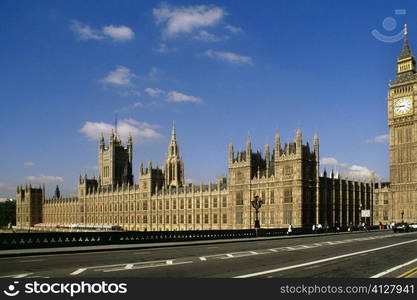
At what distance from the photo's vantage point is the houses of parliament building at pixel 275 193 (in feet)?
250

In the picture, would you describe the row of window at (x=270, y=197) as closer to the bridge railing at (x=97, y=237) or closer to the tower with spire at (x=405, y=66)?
the bridge railing at (x=97, y=237)

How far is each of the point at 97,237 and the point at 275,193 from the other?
4860 centimetres

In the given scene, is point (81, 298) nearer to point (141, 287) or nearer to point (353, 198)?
point (141, 287)

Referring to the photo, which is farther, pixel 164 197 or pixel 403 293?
pixel 164 197

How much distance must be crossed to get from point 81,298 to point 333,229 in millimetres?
56139

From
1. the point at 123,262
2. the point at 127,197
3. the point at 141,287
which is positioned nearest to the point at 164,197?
the point at 127,197

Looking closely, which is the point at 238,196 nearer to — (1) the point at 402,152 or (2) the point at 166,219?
(2) the point at 166,219

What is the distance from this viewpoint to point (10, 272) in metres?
16.2

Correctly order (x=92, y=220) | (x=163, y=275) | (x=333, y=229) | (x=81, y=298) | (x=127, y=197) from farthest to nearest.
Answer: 1. (x=92, y=220)
2. (x=127, y=197)
3. (x=333, y=229)
4. (x=163, y=275)
5. (x=81, y=298)

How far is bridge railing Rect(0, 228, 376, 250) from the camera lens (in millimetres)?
27922

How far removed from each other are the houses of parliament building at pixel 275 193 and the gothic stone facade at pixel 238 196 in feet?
0.50

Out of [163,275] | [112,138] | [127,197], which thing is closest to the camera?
[163,275]

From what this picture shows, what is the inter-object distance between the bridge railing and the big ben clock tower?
5900 centimetres

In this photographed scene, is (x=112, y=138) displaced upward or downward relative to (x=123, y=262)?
upward
